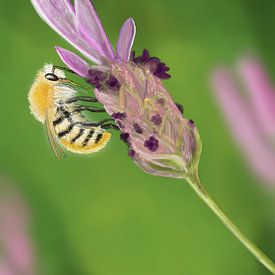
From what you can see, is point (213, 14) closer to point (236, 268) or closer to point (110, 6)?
point (110, 6)

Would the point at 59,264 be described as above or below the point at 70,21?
below

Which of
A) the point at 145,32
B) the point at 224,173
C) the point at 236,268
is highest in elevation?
the point at 145,32

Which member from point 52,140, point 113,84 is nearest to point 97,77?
point 113,84

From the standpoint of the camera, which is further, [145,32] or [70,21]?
[145,32]

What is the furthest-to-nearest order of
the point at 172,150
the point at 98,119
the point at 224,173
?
the point at 224,173 → the point at 98,119 → the point at 172,150

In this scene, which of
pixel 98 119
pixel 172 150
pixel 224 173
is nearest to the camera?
pixel 172 150

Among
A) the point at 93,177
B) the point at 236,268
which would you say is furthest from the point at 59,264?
the point at 236,268

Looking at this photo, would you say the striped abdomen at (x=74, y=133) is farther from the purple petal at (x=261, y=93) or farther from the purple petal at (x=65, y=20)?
the purple petal at (x=261, y=93)
